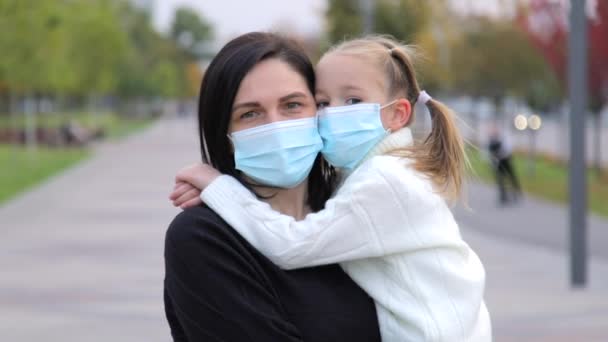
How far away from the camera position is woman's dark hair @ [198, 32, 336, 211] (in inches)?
91.0

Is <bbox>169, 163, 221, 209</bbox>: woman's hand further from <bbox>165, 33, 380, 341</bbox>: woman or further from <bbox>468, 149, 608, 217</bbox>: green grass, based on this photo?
<bbox>468, 149, 608, 217</bbox>: green grass

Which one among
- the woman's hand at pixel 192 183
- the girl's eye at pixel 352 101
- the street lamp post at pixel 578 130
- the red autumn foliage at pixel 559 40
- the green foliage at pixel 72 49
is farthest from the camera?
the green foliage at pixel 72 49

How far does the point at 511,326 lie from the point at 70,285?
4.48 metres

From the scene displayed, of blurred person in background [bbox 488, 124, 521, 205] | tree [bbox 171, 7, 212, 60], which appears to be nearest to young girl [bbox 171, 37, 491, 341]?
blurred person in background [bbox 488, 124, 521, 205]

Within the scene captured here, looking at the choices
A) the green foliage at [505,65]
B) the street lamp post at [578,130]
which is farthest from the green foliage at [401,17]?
the street lamp post at [578,130]

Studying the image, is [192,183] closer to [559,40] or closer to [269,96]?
[269,96]

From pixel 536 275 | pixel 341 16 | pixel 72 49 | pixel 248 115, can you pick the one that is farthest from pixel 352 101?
pixel 72 49

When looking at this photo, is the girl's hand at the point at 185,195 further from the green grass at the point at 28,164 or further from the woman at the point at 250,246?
the green grass at the point at 28,164

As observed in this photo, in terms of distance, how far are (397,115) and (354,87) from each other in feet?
0.41

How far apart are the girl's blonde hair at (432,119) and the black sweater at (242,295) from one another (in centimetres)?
33

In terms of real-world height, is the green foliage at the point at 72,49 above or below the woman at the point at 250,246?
below

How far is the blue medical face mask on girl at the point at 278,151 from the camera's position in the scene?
7.73 feet

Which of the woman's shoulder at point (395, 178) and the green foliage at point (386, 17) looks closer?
the woman's shoulder at point (395, 178)

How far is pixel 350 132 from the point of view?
243 centimetres
